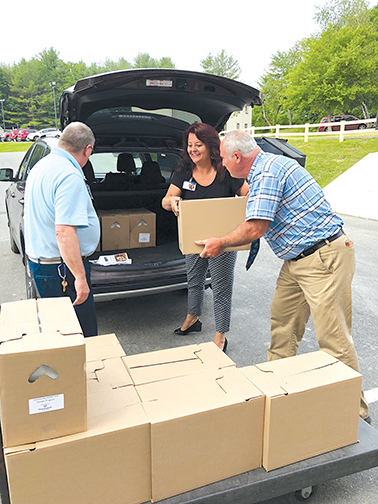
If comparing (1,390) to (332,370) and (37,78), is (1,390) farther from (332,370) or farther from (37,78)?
(37,78)

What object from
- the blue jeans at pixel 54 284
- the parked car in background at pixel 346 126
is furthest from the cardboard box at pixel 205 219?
the parked car in background at pixel 346 126

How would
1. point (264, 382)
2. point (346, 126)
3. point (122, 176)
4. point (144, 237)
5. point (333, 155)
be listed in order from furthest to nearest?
point (346, 126) → point (333, 155) → point (122, 176) → point (144, 237) → point (264, 382)

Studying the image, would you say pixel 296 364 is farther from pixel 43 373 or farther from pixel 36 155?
pixel 36 155

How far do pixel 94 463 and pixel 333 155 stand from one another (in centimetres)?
1632

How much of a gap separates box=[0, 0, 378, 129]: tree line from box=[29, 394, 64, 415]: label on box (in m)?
36.3

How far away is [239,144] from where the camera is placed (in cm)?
241

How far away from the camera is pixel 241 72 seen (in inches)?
2633

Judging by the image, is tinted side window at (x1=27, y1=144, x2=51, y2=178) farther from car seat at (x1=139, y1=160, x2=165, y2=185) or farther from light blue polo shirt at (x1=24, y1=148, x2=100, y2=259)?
light blue polo shirt at (x1=24, y1=148, x2=100, y2=259)

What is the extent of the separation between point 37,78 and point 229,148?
278 feet

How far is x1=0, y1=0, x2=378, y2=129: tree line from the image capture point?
32.9 m

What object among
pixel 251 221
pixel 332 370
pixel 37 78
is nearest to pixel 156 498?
pixel 332 370

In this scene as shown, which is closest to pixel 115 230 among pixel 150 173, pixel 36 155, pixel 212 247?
pixel 150 173

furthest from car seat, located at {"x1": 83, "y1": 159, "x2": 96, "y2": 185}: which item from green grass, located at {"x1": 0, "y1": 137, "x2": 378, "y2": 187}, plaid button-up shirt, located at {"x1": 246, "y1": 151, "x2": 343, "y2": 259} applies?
green grass, located at {"x1": 0, "y1": 137, "x2": 378, "y2": 187}

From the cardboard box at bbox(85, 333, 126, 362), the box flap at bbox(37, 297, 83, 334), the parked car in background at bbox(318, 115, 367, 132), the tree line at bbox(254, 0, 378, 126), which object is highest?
the tree line at bbox(254, 0, 378, 126)
